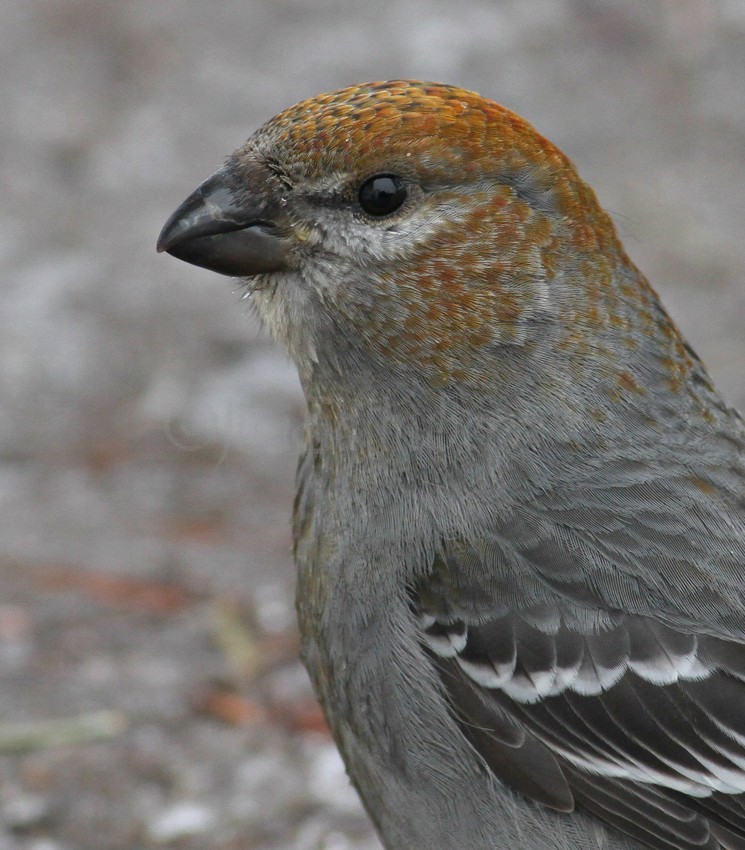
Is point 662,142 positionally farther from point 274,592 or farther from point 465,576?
point 465,576

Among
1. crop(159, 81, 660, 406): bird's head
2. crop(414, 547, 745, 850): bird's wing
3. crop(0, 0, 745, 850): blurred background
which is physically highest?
crop(0, 0, 745, 850): blurred background

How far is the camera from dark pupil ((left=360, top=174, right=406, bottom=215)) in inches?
130

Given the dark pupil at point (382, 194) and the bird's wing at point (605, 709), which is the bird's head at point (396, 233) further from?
the bird's wing at point (605, 709)

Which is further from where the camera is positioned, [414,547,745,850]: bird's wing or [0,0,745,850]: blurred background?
[0,0,745,850]: blurred background

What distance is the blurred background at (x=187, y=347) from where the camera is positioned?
4.45m

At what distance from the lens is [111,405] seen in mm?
6191

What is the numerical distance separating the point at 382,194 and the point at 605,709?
51.0 inches

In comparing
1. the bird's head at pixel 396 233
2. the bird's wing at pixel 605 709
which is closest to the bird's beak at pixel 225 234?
the bird's head at pixel 396 233

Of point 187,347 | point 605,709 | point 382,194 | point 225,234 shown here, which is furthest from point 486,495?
point 187,347

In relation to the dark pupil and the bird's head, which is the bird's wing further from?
the dark pupil

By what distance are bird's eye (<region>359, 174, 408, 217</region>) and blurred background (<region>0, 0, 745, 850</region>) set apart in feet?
1.61

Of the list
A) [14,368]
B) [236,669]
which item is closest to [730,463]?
[236,669]

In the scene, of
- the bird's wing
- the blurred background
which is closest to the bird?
the bird's wing

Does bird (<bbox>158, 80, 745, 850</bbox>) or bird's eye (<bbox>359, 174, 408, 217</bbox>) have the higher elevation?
bird's eye (<bbox>359, 174, 408, 217</bbox>)
